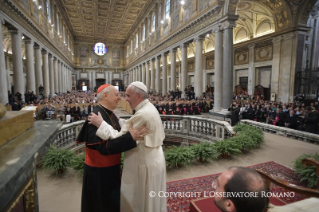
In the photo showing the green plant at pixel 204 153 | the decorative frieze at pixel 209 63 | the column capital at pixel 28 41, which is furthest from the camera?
the decorative frieze at pixel 209 63

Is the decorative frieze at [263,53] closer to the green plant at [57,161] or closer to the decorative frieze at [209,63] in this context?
the decorative frieze at [209,63]

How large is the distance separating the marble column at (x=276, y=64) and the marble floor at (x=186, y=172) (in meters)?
12.0

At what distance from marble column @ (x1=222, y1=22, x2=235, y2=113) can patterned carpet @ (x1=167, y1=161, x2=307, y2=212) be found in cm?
934

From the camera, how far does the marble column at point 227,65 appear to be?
42.8 feet

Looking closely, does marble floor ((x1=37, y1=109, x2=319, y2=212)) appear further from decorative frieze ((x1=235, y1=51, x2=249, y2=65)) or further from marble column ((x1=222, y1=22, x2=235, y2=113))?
decorative frieze ((x1=235, y1=51, x2=249, y2=65))

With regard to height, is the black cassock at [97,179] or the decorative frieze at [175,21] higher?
the decorative frieze at [175,21]

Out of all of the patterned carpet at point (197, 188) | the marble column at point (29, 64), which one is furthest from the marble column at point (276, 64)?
the marble column at point (29, 64)

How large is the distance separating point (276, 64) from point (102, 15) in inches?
1222

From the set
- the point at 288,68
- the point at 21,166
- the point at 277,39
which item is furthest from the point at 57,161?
the point at 277,39

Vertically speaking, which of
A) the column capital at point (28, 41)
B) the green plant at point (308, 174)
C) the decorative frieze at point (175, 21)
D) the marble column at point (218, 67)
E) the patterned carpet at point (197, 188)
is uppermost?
the decorative frieze at point (175, 21)

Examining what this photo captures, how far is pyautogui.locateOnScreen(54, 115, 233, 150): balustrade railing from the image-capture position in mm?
7133

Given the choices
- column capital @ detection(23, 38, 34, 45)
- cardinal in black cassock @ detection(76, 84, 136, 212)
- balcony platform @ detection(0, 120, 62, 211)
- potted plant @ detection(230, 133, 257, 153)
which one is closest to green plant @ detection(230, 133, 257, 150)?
potted plant @ detection(230, 133, 257, 153)

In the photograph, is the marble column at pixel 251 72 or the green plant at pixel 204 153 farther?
the marble column at pixel 251 72

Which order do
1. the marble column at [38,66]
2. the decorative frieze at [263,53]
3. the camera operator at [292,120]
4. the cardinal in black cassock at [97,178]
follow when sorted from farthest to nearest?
the marble column at [38,66], the decorative frieze at [263,53], the camera operator at [292,120], the cardinal in black cassock at [97,178]
